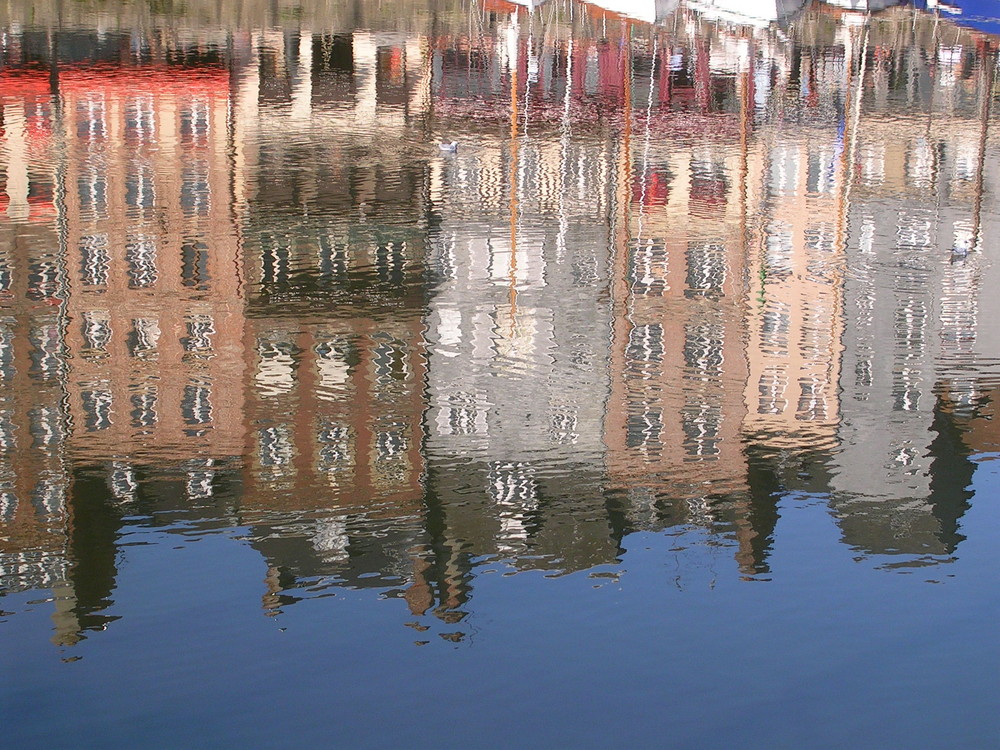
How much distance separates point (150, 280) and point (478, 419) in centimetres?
608

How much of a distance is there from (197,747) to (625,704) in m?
2.55

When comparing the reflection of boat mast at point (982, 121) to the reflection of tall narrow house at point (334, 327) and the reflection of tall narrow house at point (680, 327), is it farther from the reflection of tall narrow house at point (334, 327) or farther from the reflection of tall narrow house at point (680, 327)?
the reflection of tall narrow house at point (334, 327)

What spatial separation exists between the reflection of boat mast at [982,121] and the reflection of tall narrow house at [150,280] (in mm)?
11157

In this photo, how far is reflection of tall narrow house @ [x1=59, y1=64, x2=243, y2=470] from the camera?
14234 millimetres

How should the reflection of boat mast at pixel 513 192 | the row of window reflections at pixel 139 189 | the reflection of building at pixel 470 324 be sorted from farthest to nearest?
the row of window reflections at pixel 139 189 → the reflection of boat mast at pixel 513 192 → the reflection of building at pixel 470 324

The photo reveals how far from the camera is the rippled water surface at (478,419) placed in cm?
938

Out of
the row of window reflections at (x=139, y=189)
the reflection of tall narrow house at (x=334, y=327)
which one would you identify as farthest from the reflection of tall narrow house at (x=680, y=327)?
the row of window reflections at (x=139, y=189)

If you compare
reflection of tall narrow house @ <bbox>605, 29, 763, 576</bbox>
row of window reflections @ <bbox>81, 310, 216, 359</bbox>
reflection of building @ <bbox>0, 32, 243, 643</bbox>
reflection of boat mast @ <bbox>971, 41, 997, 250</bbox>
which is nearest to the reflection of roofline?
reflection of building @ <bbox>0, 32, 243, 643</bbox>

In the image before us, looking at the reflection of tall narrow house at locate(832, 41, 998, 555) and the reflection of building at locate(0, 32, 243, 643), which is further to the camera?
the reflection of tall narrow house at locate(832, 41, 998, 555)

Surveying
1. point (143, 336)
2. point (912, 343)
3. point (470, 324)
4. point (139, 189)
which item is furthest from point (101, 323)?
point (912, 343)

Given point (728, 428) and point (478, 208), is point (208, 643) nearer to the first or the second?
point (728, 428)

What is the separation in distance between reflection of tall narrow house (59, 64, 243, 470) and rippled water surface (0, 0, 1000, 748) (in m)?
0.07

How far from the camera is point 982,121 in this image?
111ft

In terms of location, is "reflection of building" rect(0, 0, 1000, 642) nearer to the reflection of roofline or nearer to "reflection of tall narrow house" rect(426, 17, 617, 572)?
"reflection of tall narrow house" rect(426, 17, 617, 572)
